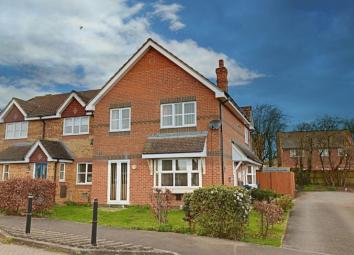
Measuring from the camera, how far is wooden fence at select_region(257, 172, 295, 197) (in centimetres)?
3064

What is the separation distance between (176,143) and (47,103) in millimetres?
14068

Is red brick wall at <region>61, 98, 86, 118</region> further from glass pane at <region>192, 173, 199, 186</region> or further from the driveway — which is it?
the driveway

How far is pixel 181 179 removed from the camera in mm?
19281

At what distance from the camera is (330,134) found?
50812 millimetres

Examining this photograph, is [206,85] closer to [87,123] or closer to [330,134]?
[87,123]

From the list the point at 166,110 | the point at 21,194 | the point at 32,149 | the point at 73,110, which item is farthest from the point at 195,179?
the point at 32,149

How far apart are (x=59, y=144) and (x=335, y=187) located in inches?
1448

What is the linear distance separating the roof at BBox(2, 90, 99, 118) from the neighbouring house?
1.30ft

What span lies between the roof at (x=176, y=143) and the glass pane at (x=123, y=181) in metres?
2.27

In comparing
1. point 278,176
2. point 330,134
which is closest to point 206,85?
point 278,176

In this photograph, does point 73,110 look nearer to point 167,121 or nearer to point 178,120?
point 167,121

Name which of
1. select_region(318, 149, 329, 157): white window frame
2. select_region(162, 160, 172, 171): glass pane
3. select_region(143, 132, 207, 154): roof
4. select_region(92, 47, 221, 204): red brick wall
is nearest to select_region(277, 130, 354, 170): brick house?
select_region(318, 149, 329, 157): white window frame

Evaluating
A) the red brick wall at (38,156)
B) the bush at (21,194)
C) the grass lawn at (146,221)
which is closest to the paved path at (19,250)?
the grass lawn at (146,221)

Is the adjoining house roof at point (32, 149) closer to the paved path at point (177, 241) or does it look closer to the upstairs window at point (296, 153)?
the paved path at point (177, 241)
